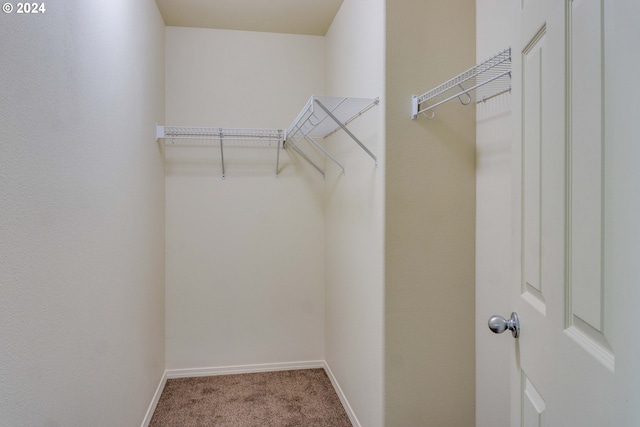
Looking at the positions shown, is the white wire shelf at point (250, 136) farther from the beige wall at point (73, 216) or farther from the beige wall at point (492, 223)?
the beige wall at point (492, 223)

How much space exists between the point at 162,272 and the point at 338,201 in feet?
4.39

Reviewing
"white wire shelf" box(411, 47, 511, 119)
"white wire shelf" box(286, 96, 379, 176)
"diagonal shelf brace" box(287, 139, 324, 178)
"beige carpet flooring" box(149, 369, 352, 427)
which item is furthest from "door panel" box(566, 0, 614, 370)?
"diagonal shelf brace" box(287, 139, 324, 178)

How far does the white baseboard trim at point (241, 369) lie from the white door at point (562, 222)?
7.76ft

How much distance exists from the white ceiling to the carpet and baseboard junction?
8.20 feet

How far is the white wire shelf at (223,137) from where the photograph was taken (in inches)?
117

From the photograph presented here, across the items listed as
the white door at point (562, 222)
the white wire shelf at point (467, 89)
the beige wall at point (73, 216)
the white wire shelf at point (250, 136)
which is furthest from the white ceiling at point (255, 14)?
the white door at point (562, 222)

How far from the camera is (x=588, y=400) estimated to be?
2.13 feet

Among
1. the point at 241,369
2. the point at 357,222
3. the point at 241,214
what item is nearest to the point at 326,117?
the point at 357,222

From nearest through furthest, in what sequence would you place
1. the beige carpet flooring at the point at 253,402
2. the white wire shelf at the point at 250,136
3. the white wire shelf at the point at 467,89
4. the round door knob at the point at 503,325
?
the round door knob at the point at 503,325
the white wire shelf at the point at 467,89
the beige carpet flooring at the point at 253,402
the white wire shelf at the point at 250,136

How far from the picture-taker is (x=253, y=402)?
2.65 meters

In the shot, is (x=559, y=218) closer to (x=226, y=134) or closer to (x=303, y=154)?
(x=303, y=154)

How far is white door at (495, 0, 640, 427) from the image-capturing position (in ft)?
2.01

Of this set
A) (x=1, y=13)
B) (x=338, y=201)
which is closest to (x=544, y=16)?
(x=1, y=13)

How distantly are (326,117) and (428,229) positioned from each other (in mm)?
929
